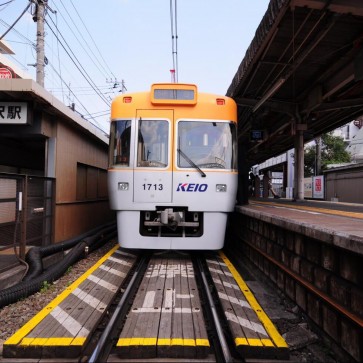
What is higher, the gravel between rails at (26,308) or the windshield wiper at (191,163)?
the windshield wiper at (191,163)

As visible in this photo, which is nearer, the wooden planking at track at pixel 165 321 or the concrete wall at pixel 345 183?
the wooden planking at track at pixel 165 321

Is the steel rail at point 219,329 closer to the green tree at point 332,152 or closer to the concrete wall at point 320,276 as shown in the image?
the concrete wall at point 320,276

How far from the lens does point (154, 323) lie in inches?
160

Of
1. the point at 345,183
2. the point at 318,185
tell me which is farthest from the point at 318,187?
the point at 345,183

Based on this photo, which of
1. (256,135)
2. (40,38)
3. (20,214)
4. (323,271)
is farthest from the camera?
(256,135)

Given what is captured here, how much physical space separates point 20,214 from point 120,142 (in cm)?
219

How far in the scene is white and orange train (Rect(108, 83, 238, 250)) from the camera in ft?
22.4

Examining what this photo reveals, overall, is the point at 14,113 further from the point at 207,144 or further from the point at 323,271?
the point at 323,271

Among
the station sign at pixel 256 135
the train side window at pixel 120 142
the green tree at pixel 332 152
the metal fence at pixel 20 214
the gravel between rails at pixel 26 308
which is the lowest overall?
the gravel between rails at pixel 26 308

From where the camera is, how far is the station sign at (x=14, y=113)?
7.46 metres

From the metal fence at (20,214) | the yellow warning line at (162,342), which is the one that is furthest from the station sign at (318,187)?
the yellow warning line at (162,342)

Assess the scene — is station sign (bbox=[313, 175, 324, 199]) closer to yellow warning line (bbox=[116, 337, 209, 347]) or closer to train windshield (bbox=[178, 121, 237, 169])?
train windshield (bbox=[178, 121, 237, 169])

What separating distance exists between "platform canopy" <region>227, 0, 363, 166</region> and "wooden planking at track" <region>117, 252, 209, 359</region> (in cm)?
467

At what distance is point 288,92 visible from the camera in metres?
12.0
